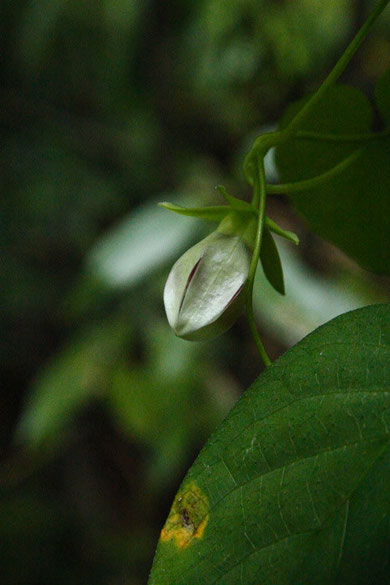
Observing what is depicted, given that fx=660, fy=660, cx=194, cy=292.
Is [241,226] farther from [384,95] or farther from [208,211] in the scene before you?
[384,95]

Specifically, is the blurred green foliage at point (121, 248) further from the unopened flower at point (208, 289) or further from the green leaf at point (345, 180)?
the unopened flower at point (208, 289)

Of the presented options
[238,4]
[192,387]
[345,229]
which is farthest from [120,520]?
[345,229]

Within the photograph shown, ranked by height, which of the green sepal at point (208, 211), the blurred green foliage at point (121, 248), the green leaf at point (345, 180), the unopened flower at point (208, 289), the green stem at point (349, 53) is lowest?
the blurred green foliage at point (121, 248)

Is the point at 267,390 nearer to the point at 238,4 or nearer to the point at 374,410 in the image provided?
the point at 374,410

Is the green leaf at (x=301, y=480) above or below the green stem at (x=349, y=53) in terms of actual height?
below

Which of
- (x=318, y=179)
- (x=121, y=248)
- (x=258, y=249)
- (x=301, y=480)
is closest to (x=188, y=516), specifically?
(x=301, y=480)

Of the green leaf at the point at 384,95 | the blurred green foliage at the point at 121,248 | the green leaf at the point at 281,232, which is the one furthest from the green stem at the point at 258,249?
the blurred green foliage at the point at 121,248
